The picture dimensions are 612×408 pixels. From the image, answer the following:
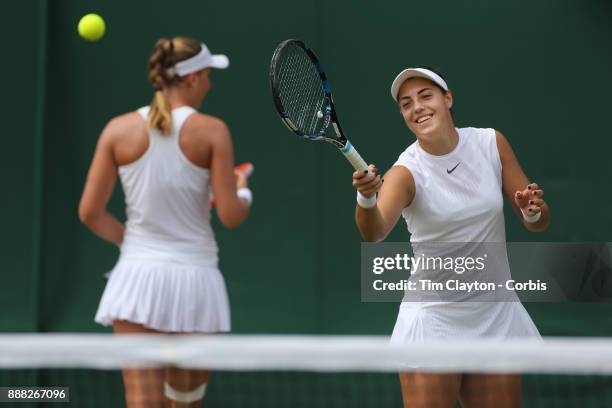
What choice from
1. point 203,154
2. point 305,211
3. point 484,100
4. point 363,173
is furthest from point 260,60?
point 363,173

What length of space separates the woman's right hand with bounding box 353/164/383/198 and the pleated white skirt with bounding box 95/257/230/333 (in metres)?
0.63

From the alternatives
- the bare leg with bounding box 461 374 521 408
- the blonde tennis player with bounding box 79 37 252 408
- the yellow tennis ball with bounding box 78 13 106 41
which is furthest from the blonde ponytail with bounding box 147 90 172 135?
the yellow tennis ball with bounding box 78 13 106 41

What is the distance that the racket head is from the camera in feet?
10.2

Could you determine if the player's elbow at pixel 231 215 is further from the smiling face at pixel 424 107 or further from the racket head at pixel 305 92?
the smiling face at pixel 424 107

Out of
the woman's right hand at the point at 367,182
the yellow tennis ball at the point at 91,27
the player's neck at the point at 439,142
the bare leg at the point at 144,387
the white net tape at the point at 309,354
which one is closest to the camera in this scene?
the white net tape at the point at 309,354

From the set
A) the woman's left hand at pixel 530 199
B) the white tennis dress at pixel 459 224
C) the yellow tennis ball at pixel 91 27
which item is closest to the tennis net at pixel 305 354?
the white tennis dress at pixel 459 224

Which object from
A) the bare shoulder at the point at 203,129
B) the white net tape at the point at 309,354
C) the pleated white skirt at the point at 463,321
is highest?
the bare shoulder at the point at 203,129

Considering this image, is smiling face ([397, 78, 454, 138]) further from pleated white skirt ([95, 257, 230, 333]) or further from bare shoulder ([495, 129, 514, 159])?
pleated white skirt ([95, 257, 230, 333])

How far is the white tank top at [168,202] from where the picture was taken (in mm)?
3020

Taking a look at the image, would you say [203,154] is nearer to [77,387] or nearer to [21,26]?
[77,387]

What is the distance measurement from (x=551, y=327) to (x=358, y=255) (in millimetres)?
828

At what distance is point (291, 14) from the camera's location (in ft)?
14.4

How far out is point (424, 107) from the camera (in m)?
3.02

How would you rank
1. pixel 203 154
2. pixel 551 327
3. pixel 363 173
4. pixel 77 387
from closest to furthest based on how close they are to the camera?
pixel 363 173
pixel 203 154
pixel 77 387
pixel 551 327
